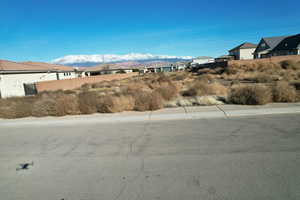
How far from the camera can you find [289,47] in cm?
4391

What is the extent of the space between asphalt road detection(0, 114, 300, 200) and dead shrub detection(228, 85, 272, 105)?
81.9 inches

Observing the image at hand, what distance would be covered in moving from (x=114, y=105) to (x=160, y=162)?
18.6 feet

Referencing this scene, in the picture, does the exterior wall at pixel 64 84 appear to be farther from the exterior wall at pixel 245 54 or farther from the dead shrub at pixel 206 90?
the exterior wall at pixel 245 54

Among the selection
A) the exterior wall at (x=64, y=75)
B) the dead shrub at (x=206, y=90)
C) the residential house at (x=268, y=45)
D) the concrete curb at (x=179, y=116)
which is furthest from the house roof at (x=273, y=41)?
the exterior wall at (x=64, y=75)

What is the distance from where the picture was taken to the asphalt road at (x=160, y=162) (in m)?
2.89

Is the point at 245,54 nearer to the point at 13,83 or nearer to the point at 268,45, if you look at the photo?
the point at 268,45

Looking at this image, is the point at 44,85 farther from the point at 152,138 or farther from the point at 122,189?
the point at 122,189

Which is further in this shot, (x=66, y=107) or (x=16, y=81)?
(x=16, y=81)

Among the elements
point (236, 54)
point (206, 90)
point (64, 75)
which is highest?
point (236, 54)

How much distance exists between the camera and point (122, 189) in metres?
3.01

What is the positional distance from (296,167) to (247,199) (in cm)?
151

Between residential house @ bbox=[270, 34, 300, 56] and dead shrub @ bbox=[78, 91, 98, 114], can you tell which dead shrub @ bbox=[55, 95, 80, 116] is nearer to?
dead shrub @ bbox=[78, 91, 98, 114]

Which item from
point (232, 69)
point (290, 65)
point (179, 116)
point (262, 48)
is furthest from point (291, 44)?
point (179, 116)

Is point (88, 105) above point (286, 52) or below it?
below
